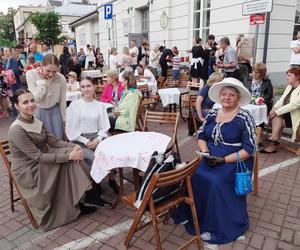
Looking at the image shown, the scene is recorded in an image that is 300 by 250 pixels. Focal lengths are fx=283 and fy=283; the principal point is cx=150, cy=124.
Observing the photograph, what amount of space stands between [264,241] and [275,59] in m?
7.37

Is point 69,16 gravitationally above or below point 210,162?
above

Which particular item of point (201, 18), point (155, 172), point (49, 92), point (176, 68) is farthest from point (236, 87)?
point (201, 18)

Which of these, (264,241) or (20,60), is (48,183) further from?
(20,60)

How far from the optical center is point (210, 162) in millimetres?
2826

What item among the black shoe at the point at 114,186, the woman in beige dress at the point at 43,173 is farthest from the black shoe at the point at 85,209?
the black shoe at the point at 114,186

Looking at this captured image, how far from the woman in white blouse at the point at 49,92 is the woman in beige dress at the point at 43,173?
64cm

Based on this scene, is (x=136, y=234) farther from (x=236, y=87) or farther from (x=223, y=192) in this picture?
(x=236, y=87)

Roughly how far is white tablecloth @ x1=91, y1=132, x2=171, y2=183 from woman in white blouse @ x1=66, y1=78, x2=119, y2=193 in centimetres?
48

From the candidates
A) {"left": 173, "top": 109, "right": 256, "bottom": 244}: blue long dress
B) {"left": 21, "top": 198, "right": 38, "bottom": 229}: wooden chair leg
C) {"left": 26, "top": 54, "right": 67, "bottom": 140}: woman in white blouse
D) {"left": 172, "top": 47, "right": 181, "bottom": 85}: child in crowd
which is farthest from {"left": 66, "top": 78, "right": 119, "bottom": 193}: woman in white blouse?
{"left": 172, "top": 47, "right": 181, "bottom": 85}: child in crowd

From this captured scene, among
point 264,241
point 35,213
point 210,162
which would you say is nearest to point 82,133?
point 35,213

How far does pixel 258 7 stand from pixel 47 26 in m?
28.0

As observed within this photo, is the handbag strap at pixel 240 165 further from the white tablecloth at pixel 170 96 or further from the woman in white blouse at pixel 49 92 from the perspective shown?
the white tablecloth at pixel 170 96

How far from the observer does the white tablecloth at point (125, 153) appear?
2.81m

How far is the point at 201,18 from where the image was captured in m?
10.3
